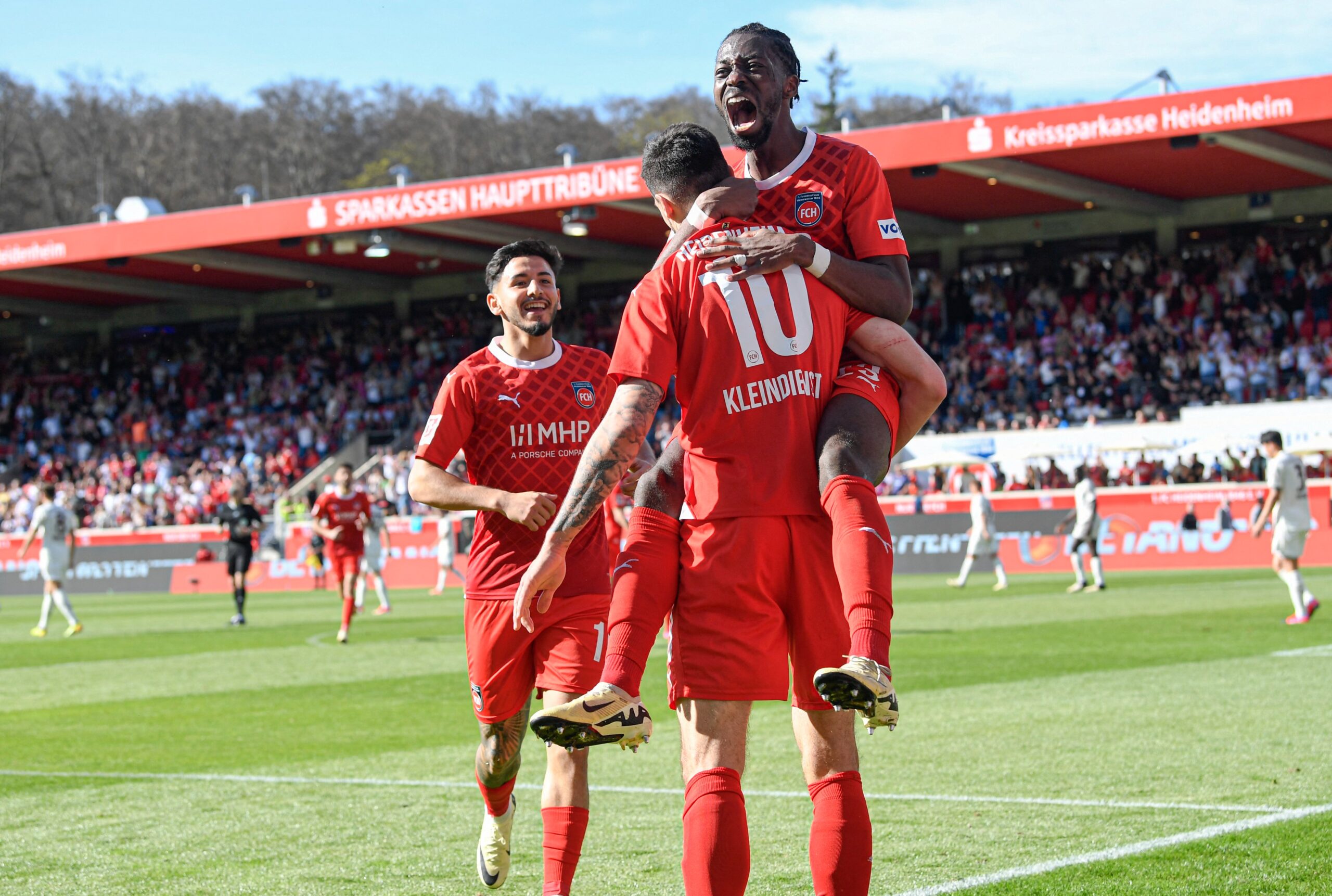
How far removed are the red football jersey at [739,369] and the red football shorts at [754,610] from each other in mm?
63

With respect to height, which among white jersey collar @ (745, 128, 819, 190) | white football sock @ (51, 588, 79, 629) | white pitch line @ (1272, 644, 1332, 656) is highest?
white jersey collar @ (745, 128, 819, 190)

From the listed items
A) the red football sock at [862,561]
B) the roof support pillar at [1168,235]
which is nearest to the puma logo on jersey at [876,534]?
the red football sock at [862,561]

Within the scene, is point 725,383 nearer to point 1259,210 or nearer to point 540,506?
point 540,506

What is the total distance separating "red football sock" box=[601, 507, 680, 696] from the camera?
12.9ft

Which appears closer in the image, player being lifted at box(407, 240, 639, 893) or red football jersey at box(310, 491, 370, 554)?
player being lifted at box(407, 240, 639, 893)

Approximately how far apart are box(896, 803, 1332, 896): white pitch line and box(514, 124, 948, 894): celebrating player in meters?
1.46

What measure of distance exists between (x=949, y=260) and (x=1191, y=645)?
27.8m

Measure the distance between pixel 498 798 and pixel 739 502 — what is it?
235cm

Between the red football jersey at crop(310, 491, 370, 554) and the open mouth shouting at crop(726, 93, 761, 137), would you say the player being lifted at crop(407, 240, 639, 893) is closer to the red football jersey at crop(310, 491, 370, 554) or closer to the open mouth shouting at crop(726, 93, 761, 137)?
the open mouth shouting at crop(726, 93, 761, 137)

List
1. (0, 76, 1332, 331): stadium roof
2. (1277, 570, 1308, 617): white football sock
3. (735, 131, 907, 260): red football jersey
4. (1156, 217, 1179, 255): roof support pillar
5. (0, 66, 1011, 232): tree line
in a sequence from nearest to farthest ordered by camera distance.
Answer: (735, 131, 907, 260): red football jersey
(1277, 570, 1308, 617): white football sock
(0, 76, 1332, 331): stadium roof
(1156, 217, 1179, 255): roof support pillar
(0, 66, 1011, 232): tree line

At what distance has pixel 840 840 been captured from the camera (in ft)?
12.6

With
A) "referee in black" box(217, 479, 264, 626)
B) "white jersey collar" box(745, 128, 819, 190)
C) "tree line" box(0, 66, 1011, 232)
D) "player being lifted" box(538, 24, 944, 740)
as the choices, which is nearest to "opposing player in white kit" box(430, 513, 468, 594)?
"referee in black" box(217, 479, 264, 626)

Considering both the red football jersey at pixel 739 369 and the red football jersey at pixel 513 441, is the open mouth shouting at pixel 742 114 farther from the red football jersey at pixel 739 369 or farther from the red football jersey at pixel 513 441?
A: the red football jersey at pixel 513 441

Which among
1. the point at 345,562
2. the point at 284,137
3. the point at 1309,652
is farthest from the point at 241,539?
the point at 284,137
